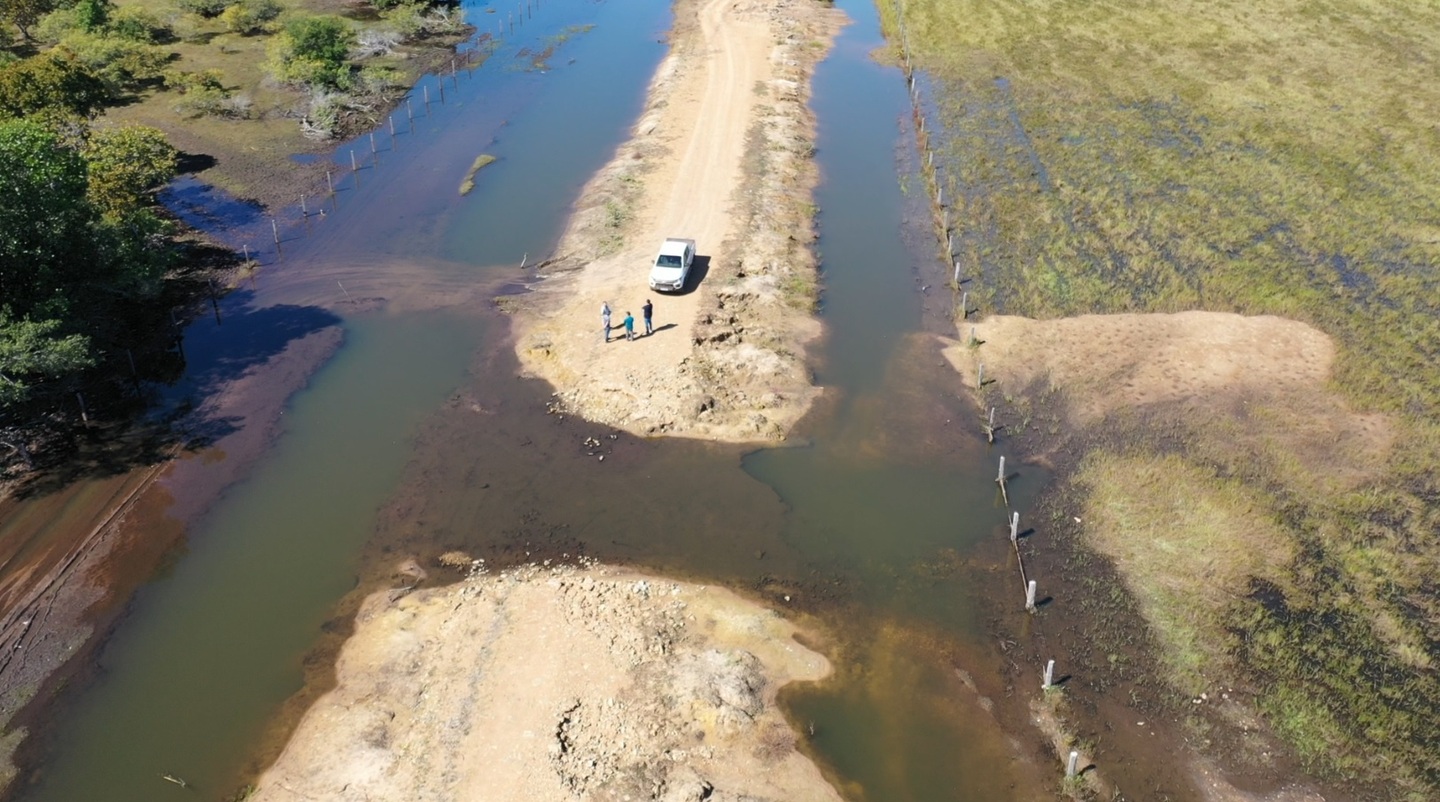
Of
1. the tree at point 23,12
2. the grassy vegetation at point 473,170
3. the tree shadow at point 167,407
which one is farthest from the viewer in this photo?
the tree at point 23,12

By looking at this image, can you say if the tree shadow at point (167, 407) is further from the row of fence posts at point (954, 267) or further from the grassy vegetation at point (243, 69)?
the row of fence posts at point (954, 267)

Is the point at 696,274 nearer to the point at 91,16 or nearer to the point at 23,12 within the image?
the point at 91,16

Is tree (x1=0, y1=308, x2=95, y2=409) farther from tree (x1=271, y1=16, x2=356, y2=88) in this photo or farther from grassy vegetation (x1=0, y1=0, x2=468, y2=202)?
tree (x1=271, y1=16, x2=356, y2=88)

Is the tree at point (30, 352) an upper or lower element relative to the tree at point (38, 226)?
lower

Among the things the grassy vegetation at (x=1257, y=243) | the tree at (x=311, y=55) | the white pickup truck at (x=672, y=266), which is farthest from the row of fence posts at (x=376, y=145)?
the grassy vegetation at (x=1257, y=243)

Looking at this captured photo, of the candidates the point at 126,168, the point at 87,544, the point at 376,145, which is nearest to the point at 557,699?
the point at 87,544

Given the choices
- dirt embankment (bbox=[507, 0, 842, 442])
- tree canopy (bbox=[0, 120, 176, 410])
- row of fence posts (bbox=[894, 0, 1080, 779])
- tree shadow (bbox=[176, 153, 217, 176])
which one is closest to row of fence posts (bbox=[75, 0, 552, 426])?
tree canopy (bbox=[0, 120, 176, 410])

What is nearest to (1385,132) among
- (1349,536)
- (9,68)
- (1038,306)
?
(1038,306)
